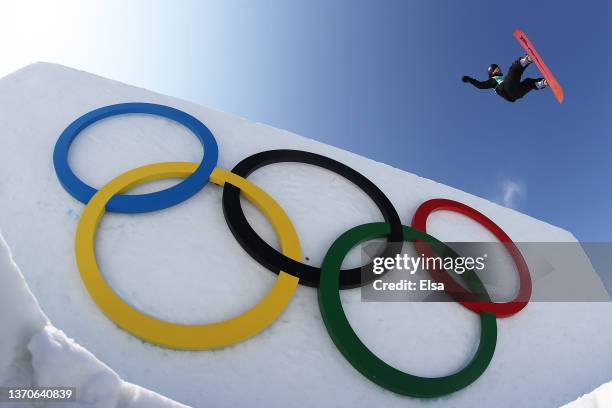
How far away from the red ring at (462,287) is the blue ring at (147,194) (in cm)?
212

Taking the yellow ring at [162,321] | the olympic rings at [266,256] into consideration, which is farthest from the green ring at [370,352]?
the yellow ring at [162,321]

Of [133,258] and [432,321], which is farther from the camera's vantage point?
[432,321]

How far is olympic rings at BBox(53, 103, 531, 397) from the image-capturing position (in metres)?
2.65

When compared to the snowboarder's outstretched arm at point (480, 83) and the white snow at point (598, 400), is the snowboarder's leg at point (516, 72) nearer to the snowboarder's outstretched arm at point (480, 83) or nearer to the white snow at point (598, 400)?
the snowboarder's outstretched arm at point (480, 83)

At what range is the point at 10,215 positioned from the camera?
3098 millimetres

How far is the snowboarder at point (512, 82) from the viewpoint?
6.33 metres

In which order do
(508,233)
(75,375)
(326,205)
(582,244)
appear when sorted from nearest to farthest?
1. (75,375)
2. (326,205)
3. (508,233)
4. (582,244)

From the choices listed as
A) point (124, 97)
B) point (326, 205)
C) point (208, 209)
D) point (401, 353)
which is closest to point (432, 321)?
point (401, 353)

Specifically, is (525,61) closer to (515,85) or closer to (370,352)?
(515,85)

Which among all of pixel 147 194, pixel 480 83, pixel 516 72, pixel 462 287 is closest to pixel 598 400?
pixel 462 287

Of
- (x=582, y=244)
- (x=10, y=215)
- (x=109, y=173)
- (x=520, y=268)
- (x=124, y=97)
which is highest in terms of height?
(x=582, y=244)

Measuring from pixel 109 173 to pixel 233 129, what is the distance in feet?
4.60

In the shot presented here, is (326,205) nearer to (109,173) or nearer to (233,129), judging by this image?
(233,129)

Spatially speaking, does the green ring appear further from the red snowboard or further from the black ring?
the red snowboard
